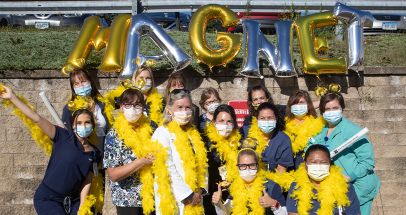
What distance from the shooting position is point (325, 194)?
4.50 metres

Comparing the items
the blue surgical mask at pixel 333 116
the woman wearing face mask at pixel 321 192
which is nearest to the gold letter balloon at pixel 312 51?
the blue surgical mask at pixel 333 116

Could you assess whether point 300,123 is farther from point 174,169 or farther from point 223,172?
point 174,169

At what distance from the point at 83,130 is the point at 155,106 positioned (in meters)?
0.88

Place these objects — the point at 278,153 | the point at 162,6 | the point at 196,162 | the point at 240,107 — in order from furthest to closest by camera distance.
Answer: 1. the point at 162,6
2. the point at 240,107
3. the point at 278,153
4. the point at 196,162

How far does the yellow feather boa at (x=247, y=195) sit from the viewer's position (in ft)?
15.4

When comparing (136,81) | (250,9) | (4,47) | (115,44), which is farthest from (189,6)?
(136,81)

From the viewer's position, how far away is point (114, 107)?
578 cm

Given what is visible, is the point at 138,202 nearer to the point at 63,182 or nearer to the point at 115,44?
the point at 63,182

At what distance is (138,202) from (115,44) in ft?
7.86

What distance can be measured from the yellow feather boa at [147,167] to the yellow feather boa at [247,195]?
1.80 feet

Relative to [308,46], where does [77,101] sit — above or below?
below

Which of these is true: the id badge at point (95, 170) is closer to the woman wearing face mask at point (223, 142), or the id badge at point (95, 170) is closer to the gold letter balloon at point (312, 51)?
the woman wearing face mask at point (223, 142)

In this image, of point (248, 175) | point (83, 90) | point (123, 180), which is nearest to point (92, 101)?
point (83, 90)

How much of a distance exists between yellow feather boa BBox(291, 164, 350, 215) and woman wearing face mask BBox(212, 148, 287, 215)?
0.79 ft
